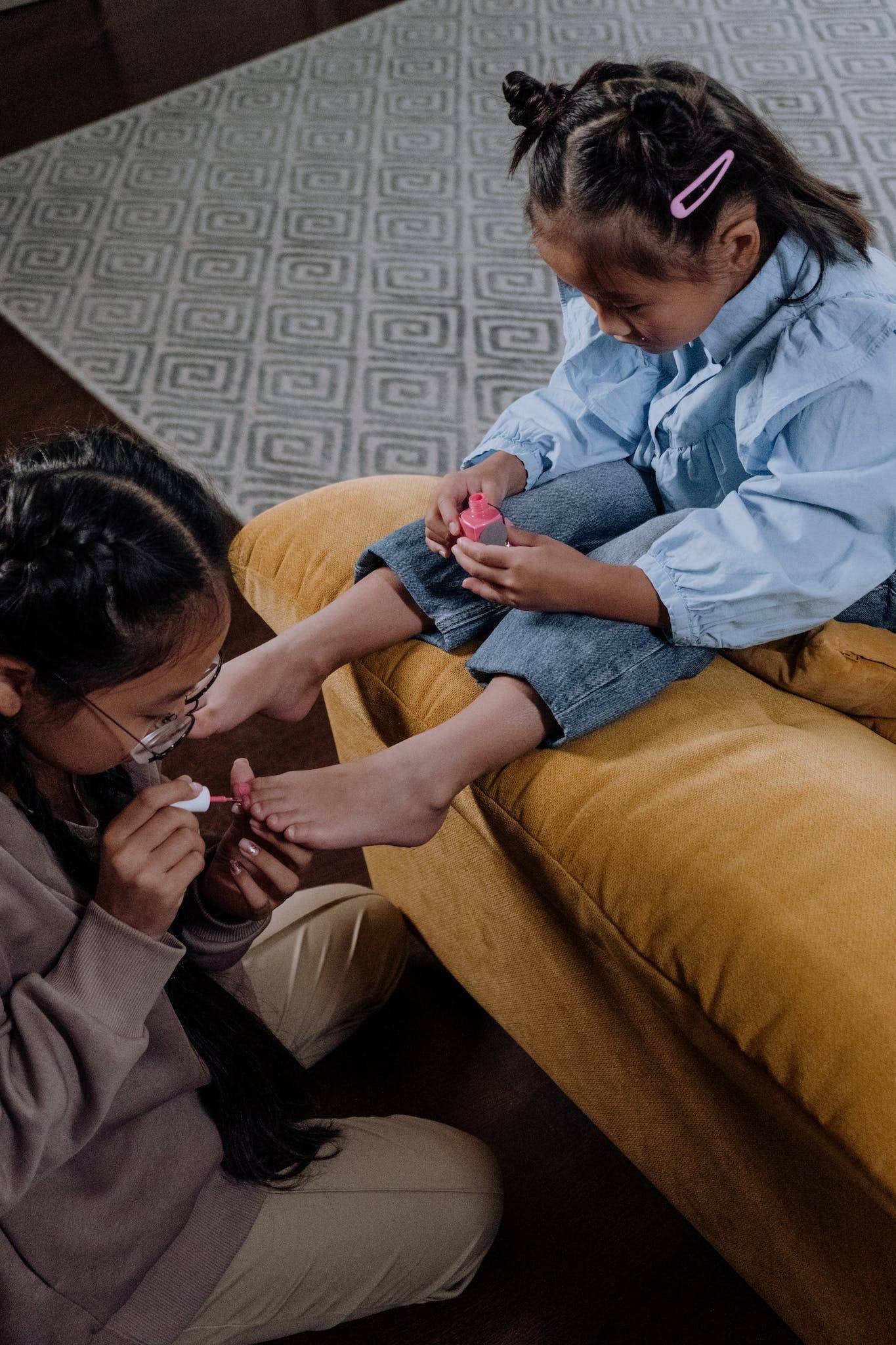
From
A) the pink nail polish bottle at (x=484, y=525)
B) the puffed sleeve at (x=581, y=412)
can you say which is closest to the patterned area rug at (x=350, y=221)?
the puffed sleeve at (x=581, y=412)

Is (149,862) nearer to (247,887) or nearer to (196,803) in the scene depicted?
(196,803)

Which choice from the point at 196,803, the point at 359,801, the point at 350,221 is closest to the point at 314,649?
the point at 359,801

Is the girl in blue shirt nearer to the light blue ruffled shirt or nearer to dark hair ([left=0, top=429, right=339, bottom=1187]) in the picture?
the light blue ruffled shirt

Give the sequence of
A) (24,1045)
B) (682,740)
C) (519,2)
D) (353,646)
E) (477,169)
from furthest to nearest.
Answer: (519,2)
(477,169)
(353,646)
(682,740)
(24,1045)

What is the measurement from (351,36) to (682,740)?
325cm

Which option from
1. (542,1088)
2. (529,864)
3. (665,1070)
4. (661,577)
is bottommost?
(542,1088)

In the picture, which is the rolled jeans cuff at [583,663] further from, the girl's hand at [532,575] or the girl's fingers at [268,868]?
the girl's fingers at [268,868]

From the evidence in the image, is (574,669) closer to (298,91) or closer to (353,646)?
(353,646)

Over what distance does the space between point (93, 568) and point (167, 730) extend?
0.16 m

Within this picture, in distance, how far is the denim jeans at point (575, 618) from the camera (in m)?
1.04

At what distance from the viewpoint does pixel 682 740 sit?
990 millimetres

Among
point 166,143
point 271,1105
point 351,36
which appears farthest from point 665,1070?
point 351,36

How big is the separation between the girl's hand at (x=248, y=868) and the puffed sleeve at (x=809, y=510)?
1.32 ft

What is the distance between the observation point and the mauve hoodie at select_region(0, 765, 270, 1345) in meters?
0.78
